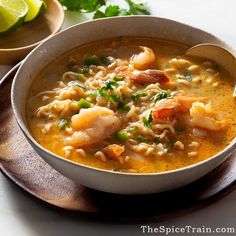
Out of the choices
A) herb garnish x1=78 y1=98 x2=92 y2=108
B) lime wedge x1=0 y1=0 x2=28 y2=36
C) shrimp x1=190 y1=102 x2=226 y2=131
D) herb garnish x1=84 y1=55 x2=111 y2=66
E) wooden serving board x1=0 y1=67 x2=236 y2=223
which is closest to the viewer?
wooden serving board x1=0 y1=67 x2=236 y2=223

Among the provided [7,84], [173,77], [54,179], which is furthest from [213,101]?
[7,84]

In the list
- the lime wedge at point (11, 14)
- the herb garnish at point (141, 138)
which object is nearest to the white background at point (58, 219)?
the herb garnish at point (141, 138)

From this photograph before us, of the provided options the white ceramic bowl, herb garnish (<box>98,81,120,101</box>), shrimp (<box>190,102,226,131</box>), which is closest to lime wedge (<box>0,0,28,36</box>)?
the white ceramic bowl

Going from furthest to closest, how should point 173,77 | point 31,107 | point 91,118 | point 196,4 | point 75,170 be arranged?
point 196,4
point 173,77
point 31,107
point 91,118
point 75,170

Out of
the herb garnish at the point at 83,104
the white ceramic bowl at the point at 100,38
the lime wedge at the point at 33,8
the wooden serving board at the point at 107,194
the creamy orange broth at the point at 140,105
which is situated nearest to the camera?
the white ceramic bowl at the point at 100,38

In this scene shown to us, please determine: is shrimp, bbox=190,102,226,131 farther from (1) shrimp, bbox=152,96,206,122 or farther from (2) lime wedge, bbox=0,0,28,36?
(2) lime wedge, bbox=0,0,28,36

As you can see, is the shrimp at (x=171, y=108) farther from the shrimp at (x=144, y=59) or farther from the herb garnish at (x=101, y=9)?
the herb garnish at (x=101, y=9)

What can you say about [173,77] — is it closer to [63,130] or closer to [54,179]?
[63,130]
